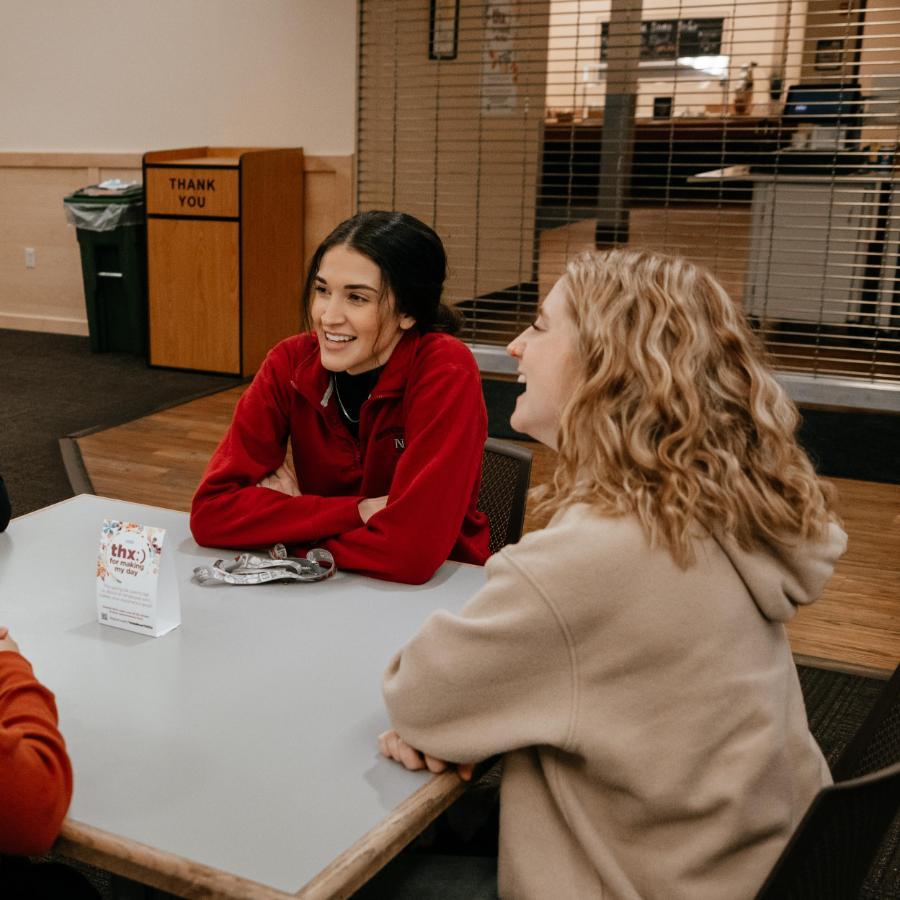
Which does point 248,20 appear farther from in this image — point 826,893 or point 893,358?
point 826,893

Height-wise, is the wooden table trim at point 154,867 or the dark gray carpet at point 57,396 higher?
the wooden table trim at point 154,867

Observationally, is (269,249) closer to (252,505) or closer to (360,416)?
(360,416)

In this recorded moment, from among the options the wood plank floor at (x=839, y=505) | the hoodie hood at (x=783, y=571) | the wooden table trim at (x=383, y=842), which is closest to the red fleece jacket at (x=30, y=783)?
the wooden table trim at (x=383, y=842)

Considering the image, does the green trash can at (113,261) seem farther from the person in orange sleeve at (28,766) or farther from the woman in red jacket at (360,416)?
the person in orange sleeve at (28,766)

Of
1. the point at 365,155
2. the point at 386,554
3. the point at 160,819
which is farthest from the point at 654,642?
the point at 365,155

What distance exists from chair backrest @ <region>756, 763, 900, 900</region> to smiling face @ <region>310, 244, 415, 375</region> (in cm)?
124

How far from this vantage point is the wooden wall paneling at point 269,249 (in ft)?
18.6

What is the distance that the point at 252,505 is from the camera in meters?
1.74

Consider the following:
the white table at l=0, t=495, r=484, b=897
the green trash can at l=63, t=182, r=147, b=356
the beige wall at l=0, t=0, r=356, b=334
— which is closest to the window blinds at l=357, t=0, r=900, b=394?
the beige wall at l=0, t=0, r=356, b=334

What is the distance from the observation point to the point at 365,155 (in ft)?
19.8

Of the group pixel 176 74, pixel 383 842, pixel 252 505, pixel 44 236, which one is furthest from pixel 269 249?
pixel 383 842

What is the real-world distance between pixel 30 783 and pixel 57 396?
15.6ft

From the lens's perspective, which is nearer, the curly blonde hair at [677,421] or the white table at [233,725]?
the white table at [233,725]

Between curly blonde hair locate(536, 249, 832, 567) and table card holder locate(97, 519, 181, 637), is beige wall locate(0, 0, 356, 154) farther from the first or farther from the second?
curly blonde hair locate(536, 249, 832, 567)
